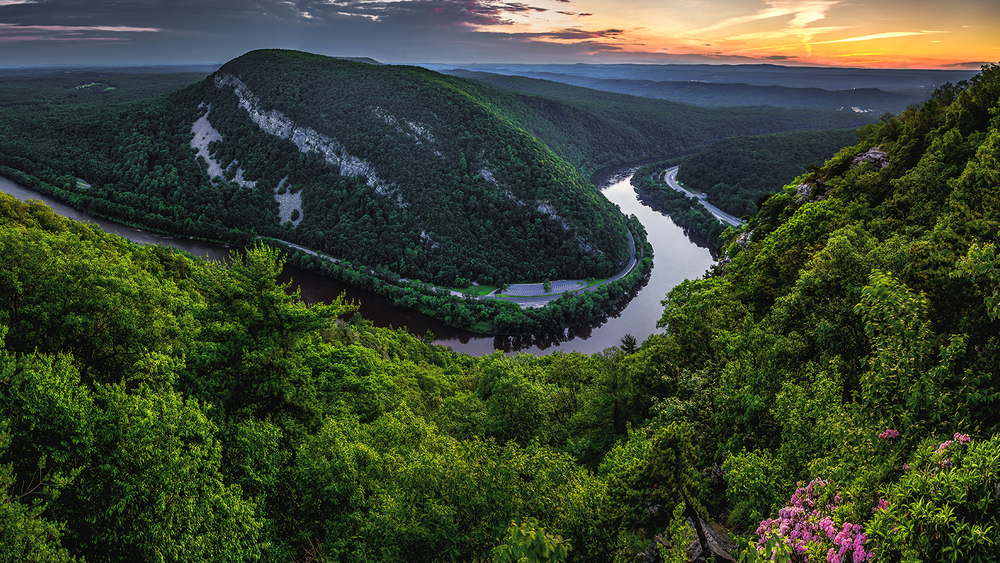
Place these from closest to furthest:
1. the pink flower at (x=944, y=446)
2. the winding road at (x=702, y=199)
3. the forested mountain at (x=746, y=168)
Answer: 1. the pink flower at (x=944, y=446)
2. the winding road at (x=702, y=199)
3. the forested mountain at (x=746, y=168)

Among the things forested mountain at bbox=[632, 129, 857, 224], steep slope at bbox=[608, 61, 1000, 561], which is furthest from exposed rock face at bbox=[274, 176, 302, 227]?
steep slope at bbox=[608, 61, 1000, 561]

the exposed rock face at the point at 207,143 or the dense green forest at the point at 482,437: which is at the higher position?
the exposed rock face at the point at 207,143

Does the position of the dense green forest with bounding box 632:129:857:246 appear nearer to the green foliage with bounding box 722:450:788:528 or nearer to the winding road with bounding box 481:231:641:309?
the winding road with bounding box 481:231:641:309

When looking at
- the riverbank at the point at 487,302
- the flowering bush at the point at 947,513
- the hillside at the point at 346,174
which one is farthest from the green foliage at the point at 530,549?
the hillside at the point at 346,174

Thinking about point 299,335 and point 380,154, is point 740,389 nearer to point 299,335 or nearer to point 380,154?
point 299,335

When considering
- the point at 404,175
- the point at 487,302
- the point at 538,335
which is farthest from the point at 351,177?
the point at 538,335

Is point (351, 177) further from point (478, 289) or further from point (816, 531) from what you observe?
point (816, 531)

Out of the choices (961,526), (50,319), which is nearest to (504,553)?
(961,526)

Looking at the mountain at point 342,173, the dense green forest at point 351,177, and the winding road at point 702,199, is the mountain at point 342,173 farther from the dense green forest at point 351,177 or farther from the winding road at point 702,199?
the winding road at point 702,199
